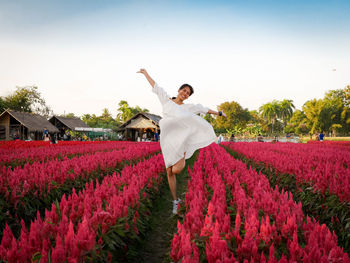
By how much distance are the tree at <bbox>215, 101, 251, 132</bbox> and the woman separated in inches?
1955

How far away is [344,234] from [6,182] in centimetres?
481

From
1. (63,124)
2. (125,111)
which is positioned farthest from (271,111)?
(63,124)

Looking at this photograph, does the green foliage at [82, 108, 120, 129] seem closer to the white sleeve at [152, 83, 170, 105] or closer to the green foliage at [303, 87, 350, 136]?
the green foliage at [303, 87, 350, 136]

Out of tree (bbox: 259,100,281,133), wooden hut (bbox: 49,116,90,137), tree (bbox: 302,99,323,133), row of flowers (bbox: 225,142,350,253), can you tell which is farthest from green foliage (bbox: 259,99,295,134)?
row of flowers (bbox: 225,142,350,253)

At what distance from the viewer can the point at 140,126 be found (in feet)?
108

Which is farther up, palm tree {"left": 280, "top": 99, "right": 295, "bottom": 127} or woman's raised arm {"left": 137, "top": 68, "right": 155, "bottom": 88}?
palm tree {"left": 280, "top": 99, "right": 295, "bottom": 127}

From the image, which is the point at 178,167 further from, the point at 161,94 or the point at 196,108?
the point at 161,94

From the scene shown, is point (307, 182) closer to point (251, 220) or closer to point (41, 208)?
point (251, 220)

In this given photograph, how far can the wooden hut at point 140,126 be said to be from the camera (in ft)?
107

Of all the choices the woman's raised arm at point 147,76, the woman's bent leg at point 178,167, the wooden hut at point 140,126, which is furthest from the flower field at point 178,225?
the wooden hut at point 140,126

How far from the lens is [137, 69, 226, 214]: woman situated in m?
3.53

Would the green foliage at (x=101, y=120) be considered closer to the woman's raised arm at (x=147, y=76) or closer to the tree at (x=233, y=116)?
the tree at (x=233, y=116)

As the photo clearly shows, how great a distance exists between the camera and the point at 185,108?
371cm

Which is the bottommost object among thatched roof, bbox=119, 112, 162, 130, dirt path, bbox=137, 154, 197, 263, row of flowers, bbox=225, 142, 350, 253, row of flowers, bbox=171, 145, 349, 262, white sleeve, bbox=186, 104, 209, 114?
dirt path, bbox=137, 154, 197, 263
